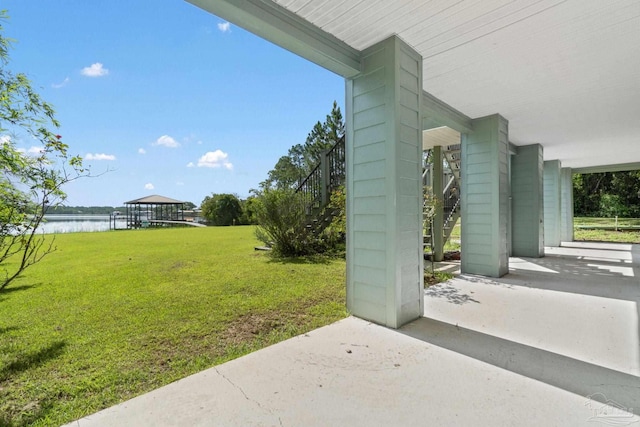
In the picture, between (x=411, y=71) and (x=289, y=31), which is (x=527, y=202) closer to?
(x=411, y=71)

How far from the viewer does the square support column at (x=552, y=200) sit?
29.0 ft

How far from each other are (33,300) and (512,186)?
9.44 meters

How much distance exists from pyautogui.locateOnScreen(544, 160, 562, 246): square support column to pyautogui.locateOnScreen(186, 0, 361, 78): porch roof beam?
8952mm

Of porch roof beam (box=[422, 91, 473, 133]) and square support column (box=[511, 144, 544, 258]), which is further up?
porch roof beam (box=[422, 91, 473, 133])

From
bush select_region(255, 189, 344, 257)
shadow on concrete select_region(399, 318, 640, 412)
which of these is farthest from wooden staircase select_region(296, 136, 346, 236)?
shadow on concrete select_region(399, 318, 640, 412)

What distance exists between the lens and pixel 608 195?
61.5 ft

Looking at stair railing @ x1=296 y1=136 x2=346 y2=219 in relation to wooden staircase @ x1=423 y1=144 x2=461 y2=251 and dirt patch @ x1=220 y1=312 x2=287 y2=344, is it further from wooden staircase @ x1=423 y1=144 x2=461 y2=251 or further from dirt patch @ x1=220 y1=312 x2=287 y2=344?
dirt patch @ x1=220 y1=312 x2=287 y2=344

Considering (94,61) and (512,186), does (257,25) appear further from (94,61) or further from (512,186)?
(512,186)

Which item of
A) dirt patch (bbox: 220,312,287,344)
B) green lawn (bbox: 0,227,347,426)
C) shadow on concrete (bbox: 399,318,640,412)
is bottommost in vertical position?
shadow on concrete (bbox: 399,318,640,412)

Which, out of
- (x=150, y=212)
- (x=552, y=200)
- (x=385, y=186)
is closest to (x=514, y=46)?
(x=385, y=186)

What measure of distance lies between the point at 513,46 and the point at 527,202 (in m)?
5.58

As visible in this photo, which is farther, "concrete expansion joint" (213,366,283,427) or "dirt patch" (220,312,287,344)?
"dirt patch" (220,312,287,344)

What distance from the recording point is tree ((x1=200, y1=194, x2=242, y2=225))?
Result: 2033cm

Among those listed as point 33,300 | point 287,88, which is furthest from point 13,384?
point 287,88
